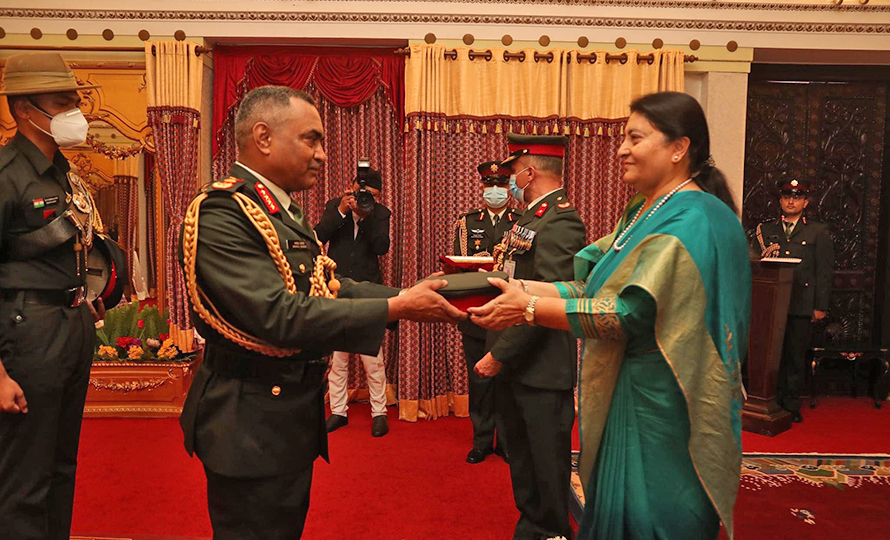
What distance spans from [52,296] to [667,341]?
6.45 ft

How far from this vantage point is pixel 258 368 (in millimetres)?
1580

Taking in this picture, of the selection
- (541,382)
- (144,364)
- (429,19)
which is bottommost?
(144,364)

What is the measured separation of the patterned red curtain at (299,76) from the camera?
4.78m

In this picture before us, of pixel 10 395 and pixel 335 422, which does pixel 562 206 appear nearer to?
pixel 10 395

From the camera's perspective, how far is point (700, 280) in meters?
1.53

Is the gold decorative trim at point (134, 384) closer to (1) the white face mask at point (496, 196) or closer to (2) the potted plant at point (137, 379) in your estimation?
(2) the potted plant at point (137, 379)

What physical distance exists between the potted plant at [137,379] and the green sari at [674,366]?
3.71 metres

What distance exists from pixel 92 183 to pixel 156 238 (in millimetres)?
691

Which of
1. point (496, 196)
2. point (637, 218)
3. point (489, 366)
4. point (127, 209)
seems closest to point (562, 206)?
point (489, 366)

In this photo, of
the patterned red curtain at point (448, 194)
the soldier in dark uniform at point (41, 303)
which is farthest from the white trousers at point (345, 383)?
the soldier in dark uniform at point (41, 303)

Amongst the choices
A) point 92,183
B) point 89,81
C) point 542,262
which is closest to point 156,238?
point 92,183

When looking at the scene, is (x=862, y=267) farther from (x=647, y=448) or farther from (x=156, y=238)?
(x=156, y=238)

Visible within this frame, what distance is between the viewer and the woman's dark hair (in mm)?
1646

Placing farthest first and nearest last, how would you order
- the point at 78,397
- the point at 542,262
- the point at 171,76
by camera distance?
the point at 171,76 < the point at 542,262 < the point at 78,397
